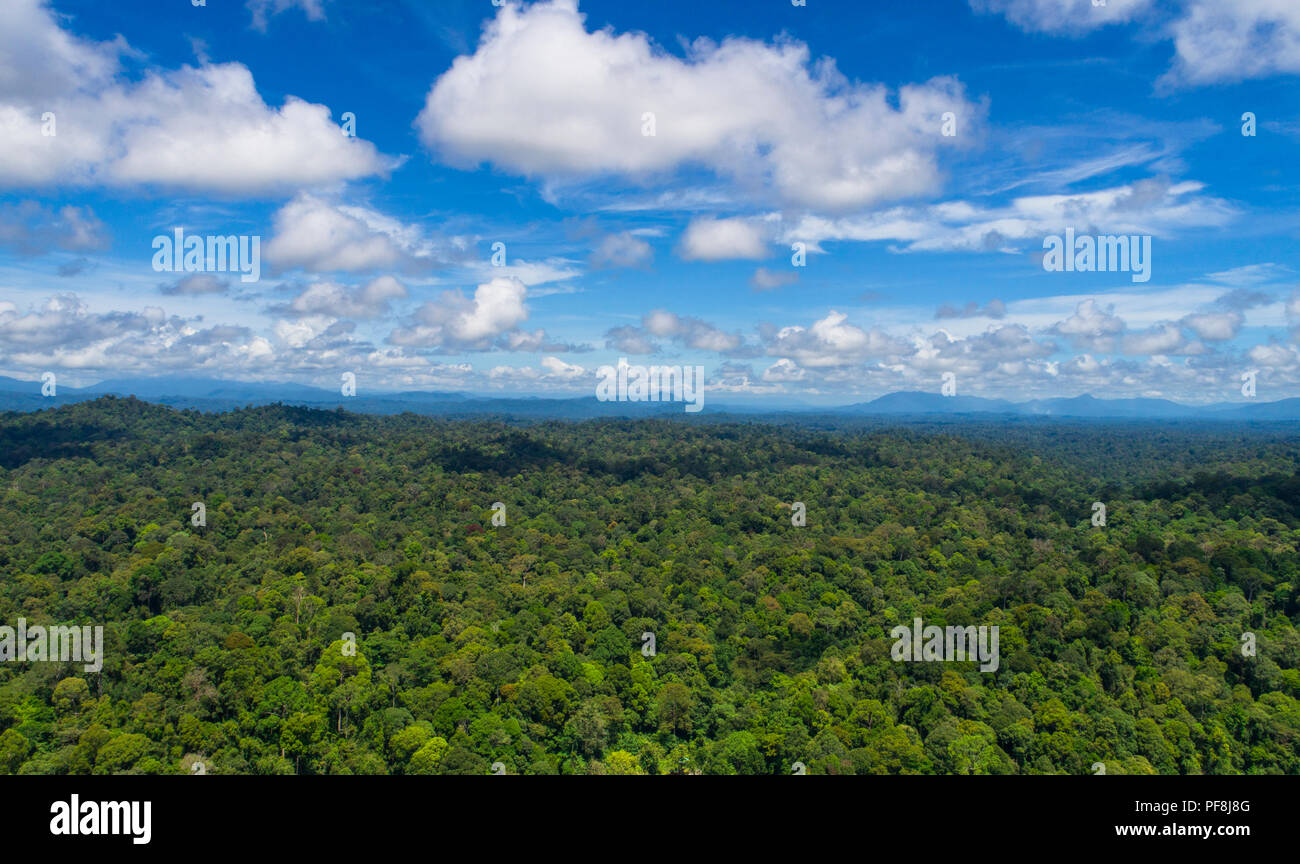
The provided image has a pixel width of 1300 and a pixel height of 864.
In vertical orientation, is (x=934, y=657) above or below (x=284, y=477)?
below

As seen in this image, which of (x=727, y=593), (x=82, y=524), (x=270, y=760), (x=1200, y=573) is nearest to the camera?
(x=270, y=760)

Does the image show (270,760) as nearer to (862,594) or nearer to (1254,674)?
(862,594)

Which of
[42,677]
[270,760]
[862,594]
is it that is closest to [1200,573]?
[862,594]

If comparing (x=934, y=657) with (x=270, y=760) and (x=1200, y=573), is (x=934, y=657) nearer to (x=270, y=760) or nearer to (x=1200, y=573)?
(x=1200, y=573)

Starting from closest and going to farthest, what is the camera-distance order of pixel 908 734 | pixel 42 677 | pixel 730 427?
pixel 908 734
pixel 42 677
pixel 730 427

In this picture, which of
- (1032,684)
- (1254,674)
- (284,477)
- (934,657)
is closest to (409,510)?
(284,477)

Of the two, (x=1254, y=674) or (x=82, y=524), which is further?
(x=82, y=524)
